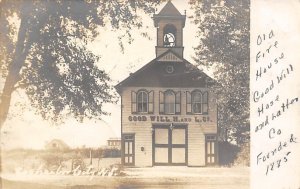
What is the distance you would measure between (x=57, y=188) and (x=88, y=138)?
0.15m

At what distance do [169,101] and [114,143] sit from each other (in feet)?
0.56

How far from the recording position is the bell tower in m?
1.03

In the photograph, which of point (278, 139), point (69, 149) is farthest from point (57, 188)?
point (278, 139)

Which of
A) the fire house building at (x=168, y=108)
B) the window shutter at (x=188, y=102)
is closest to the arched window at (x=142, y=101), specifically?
the fire house building at (x=168, y=108)

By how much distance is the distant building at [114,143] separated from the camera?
1036mm

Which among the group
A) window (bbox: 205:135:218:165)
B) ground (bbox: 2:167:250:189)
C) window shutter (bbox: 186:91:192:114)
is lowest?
ground (bbox: 2:167:250:189)

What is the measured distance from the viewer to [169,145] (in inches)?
40.7

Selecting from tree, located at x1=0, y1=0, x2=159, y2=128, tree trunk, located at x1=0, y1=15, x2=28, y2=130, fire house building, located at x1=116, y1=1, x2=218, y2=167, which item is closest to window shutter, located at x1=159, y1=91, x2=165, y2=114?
fire house building, located at x1=116, y1=1, x2=218, y2=167

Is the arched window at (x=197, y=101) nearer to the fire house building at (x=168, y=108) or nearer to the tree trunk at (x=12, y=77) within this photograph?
the fire house building at (x=168, y=108)

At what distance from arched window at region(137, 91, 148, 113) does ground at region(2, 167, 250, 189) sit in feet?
0.48

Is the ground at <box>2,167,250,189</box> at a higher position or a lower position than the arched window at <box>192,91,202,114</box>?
lower

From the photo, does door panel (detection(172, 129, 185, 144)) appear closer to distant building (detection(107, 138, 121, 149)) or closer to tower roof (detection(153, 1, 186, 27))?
distant building (detection(107, 138, 121, 149))

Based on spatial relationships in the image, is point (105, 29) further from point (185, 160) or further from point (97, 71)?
point (185, 160)

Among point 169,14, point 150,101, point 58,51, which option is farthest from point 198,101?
point 58,51
